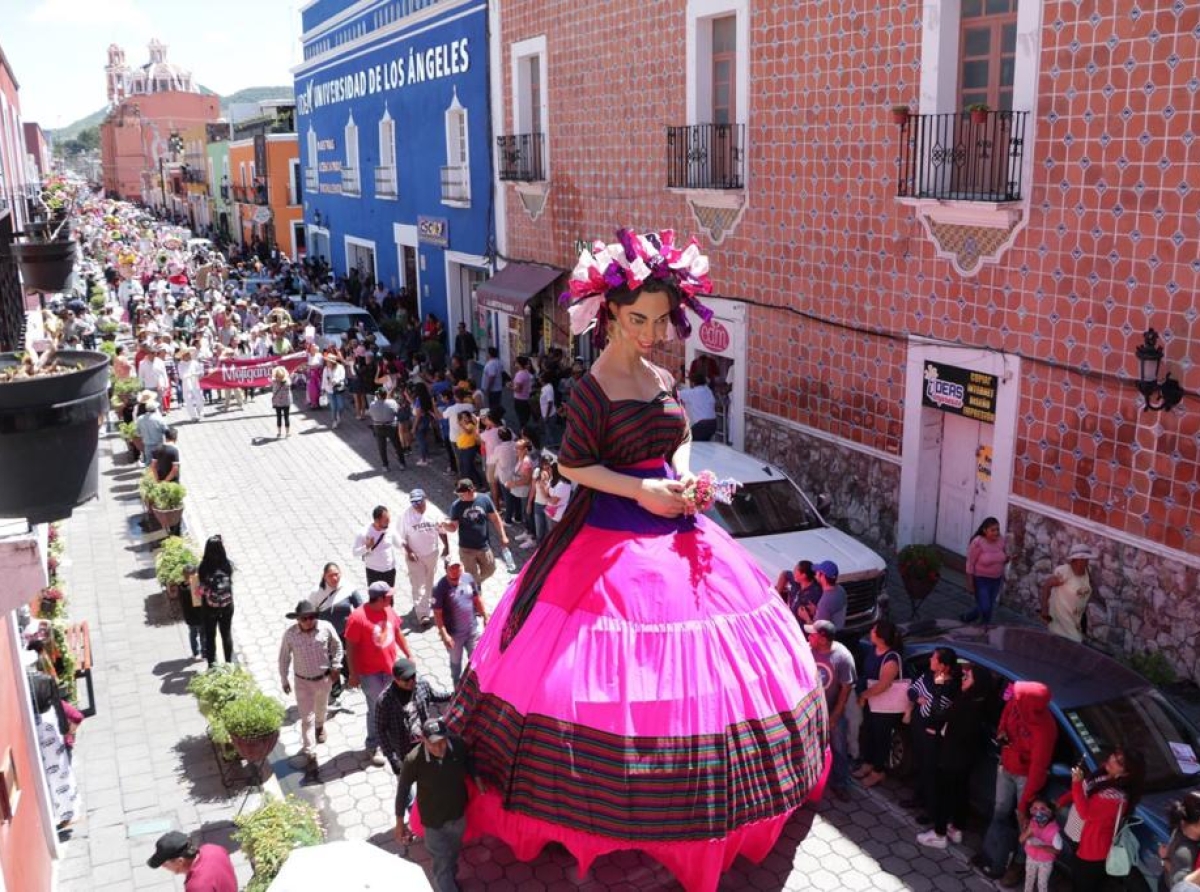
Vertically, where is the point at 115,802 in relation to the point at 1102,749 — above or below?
below

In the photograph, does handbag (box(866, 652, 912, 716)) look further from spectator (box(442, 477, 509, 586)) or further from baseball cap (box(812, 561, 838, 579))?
spectator (box(442, 477, 509, 586))

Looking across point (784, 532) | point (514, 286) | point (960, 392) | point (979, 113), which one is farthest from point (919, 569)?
point (514, 286)

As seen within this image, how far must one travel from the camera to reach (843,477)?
1433 centimetres

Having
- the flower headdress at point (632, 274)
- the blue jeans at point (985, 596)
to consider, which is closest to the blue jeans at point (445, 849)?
the flower headdress at point (632, 274)

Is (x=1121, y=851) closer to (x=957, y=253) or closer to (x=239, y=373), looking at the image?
(x=957, y=253)

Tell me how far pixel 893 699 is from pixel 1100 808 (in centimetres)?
188

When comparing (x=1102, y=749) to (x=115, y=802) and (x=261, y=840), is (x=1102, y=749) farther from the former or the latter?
(x=115, y=802)

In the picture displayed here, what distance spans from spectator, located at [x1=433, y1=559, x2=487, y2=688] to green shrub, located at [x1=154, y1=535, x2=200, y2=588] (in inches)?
130

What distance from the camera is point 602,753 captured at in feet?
20.5

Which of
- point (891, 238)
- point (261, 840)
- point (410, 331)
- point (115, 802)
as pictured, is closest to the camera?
point (261, 840)

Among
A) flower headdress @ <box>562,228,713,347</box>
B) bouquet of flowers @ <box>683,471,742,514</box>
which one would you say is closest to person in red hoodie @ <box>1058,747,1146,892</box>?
bouquet of flowers @ <box>683,471,742,514</box>

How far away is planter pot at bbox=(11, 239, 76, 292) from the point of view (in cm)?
776

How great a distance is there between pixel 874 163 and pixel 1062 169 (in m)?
2.68

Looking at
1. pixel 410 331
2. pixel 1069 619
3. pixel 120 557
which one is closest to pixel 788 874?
pixel 1069 619
